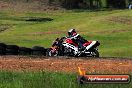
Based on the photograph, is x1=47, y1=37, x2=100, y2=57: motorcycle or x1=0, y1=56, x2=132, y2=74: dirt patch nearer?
x1=0, y1=56, x2=132, y2=74: dirt patch

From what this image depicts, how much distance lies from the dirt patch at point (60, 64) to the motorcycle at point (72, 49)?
5057 mm

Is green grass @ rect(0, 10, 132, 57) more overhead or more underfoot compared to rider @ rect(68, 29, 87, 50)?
more underfoot

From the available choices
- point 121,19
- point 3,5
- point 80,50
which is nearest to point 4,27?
point 121,19

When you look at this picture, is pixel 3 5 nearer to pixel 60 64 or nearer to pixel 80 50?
pixel 80 50

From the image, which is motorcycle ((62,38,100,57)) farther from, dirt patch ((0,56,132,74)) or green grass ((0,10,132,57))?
green grass ((0,10,132,57))

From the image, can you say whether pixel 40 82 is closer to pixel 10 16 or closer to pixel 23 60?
pixel 23 60

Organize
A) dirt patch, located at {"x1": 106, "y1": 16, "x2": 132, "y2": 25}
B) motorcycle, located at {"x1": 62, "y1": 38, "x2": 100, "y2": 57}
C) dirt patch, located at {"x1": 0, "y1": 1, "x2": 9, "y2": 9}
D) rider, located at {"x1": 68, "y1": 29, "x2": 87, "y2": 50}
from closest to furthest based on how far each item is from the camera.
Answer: motorcycle, located at {"x1": 62, "y1": 38, "x2": 100, "y2": 57} < rider, located at {"x1": 68, "y1": 29, "x2": 87, "y2": 50} < dirt patch, located at {"x1": 106, "y1": 16, "x2": 132, "y2": 25} < dirt patch, located at {"x1": 0, "y1": 1, "x2": 9, "y2": 9}

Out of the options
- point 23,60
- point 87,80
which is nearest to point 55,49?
point 23,60

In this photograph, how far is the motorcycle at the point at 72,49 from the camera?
2513 centimetres

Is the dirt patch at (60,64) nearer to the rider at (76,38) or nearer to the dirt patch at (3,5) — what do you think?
the rider at (76,38)

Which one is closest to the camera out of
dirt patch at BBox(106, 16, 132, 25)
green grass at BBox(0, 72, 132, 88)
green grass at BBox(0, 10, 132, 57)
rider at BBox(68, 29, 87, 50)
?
green grass at BBox(0, 72, 132, 88)

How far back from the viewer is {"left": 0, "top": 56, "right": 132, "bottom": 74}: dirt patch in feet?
56.1

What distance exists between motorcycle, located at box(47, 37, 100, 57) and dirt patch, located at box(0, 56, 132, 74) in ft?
16.6

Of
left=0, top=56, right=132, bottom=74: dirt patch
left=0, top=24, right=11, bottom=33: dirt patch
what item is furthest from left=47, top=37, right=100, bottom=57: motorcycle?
left=0, top=24, right=11, bottom=33: dirt patch
